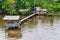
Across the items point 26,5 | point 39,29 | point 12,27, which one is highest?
point 26,5

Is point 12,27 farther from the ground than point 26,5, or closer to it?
closer to it

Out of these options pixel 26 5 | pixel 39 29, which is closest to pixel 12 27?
pixel 39 29

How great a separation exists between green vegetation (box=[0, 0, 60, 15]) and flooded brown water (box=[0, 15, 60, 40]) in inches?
39.1

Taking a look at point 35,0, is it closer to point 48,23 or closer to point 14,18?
→ point 48,23

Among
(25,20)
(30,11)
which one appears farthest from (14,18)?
(30,11)

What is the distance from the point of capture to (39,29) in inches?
367

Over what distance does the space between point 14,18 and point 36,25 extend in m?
1.16

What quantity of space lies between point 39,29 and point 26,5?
3.24 metres

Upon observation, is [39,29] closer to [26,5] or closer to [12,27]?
[12,27]

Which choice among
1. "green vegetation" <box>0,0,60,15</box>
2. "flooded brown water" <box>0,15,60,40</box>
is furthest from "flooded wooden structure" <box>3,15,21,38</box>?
"green vegetation" <box>0,0,60,15</box>

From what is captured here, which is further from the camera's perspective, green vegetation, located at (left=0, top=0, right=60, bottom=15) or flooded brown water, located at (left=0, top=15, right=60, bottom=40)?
green vegetation, located at (left=0, top=0, right=60, bottom=15)

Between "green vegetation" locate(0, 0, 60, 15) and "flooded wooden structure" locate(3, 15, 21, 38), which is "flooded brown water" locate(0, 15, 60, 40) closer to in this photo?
"flooded wooden structure" locate(3, 15, 21, 38)

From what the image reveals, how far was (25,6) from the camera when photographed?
12.5m

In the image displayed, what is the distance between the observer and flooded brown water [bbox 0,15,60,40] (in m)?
8.23
